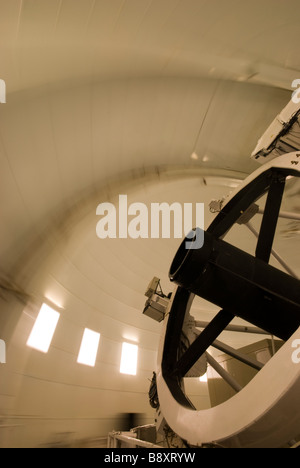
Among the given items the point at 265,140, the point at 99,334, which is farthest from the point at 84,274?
the point at 265,140

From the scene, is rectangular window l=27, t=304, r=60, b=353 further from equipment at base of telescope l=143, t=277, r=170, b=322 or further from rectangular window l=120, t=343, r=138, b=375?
rectangular window l=120, t=343, r=138, b=375

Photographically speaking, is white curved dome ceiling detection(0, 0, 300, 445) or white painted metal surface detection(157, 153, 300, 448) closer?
white painted metal surface detection(157, 153, 300, 448)

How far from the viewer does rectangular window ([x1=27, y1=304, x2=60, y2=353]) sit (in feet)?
5.29

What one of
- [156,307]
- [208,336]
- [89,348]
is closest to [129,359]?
[89,348]

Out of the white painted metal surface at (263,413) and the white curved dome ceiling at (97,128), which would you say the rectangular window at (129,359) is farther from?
the white painted metal surface at (263,413)

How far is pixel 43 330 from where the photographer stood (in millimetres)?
1691

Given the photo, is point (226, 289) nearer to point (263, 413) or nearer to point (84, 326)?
point (263, 413)

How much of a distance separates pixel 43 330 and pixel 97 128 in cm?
157

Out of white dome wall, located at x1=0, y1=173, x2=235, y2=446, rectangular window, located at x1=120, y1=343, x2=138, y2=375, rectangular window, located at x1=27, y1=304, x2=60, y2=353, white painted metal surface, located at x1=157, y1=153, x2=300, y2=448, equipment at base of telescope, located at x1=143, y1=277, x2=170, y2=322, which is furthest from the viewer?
rectangular window, located at x1=120, y1=343, x2=138, y2=375

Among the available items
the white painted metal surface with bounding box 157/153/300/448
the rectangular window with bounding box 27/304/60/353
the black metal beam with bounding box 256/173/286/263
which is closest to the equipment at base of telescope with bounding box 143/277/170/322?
the rectangular window with bounding box 27/304/60/353

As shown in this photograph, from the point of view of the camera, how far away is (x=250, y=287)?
45.9 inches

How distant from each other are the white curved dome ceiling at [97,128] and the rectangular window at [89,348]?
0.08 meters

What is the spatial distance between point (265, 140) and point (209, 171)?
0.68 metres

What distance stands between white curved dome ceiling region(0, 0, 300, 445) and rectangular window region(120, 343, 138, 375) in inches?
5.2
